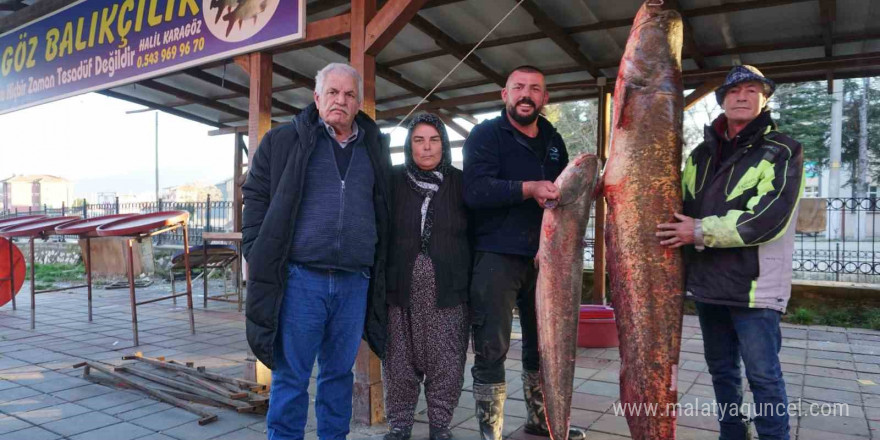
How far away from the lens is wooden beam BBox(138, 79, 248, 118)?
8266 millimetres

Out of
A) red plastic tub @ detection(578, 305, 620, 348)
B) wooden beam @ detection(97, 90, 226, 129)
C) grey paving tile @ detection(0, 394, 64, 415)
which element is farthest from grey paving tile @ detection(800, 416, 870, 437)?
wooden beam @ detection(97, 90, 226, 129)

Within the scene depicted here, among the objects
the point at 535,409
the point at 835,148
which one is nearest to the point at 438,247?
the point at 535,409

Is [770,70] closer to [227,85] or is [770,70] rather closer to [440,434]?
[440,434]

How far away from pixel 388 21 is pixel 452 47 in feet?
9.91

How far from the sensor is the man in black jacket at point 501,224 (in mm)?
2799

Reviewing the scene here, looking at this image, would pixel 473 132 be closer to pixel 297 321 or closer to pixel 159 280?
pixel 297 321

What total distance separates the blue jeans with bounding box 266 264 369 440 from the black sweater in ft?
0.94

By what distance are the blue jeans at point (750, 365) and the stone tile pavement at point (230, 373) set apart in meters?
0.75

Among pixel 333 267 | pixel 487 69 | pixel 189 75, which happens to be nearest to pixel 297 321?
pixel 333 267

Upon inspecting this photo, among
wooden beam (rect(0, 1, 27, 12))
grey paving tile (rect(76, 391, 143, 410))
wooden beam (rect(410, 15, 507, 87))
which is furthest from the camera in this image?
wooden beam (rect(0, 1, 27, 12))

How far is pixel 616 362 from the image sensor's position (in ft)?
16.2

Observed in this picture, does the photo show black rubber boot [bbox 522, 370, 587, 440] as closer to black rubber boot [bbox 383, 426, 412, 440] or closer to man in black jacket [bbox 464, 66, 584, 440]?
man in black jacket [bbox 464, 66, 584, 440]

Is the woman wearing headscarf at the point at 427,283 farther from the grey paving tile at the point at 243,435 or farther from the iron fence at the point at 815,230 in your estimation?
the iron fence at the point at 815,230

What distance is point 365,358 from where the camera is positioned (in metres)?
3.51
